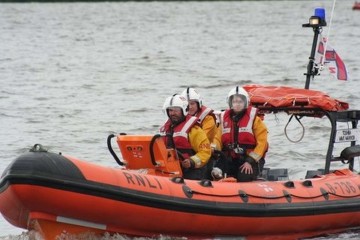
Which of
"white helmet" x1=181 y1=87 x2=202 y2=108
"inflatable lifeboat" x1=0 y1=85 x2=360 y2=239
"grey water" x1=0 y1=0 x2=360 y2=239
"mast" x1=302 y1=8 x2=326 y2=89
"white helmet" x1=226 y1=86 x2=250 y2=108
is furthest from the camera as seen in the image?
"grey water" x1=0 y1=0 x2=360 y2=239

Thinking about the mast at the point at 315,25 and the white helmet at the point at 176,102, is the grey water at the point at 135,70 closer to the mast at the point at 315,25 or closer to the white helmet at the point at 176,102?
the mast at the point at 315,25

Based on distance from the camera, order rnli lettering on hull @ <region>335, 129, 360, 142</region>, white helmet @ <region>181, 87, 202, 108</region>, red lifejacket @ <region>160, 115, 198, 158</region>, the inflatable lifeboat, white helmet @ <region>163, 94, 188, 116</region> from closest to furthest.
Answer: the inflatable lifeboat
white helmet @ <region>163, 94, 188, 116</region>
red lifejacket @ <region>160, 115, 198, 158</region>
white helmet @ <region>181, 87, 202, 108</region>
rnli lettering on hull @ <region>335, 129, 360, 142</region>

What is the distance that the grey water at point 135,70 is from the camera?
1650cm

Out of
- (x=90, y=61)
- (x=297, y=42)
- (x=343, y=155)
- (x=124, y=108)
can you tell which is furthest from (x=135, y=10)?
(x=343, y=155)

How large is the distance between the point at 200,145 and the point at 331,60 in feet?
8.91

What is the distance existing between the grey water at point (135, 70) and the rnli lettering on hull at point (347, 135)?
101cm

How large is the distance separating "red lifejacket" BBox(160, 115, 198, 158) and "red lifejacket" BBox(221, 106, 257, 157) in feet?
Answer: 1.61

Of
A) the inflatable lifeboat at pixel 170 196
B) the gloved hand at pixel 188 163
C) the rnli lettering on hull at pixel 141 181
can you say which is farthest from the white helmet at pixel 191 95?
the rnli lettering on hull at pixel 141 181

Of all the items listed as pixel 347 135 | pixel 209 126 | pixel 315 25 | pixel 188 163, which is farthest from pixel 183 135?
pixel 315 25

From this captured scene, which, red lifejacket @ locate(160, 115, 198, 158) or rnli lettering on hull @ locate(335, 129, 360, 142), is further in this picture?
rnli lettering on hull @ locate(335, 129, 360, 142)

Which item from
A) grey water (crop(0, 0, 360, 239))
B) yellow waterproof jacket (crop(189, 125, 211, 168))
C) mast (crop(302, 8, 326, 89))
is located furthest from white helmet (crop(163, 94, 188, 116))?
mast (crop(302, 8, 326, 89))

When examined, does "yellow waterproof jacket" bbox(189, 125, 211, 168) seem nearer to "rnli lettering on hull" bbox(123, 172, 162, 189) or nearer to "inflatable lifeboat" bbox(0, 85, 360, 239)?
"inflatable lifeboat" bbox(0, 85, 360, 239)

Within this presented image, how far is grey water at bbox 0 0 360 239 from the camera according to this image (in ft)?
54.1

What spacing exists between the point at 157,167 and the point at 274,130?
757 cm
